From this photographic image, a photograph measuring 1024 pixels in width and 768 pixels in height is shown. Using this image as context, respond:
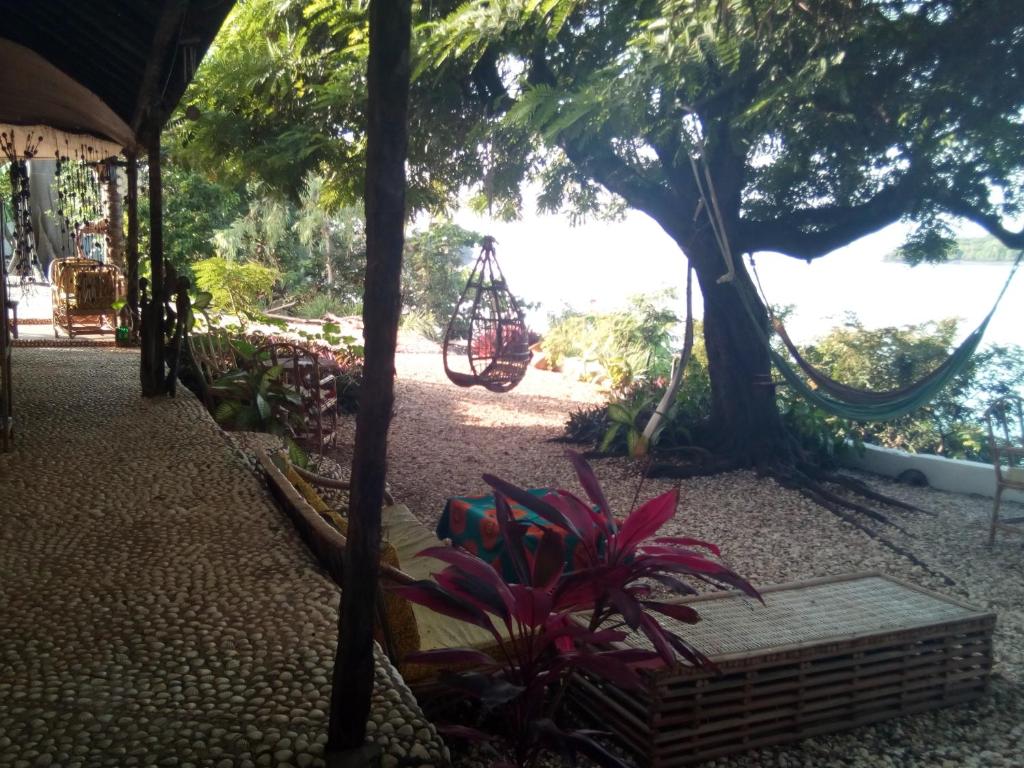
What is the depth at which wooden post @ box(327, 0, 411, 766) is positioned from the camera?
1.21 meters

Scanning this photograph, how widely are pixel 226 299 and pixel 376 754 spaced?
32.0 ft

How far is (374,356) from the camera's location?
1271mm

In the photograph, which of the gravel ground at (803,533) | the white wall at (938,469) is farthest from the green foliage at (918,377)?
the gravel ground at (803,533)

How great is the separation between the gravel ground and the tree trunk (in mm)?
328

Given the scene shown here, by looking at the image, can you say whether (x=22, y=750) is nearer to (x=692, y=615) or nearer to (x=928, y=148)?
(x=692, y=615)

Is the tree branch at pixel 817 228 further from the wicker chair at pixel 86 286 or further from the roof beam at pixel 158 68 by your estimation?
the wicker chair at pixel 86 286

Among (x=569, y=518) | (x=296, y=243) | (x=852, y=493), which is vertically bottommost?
(x=852, y=493)

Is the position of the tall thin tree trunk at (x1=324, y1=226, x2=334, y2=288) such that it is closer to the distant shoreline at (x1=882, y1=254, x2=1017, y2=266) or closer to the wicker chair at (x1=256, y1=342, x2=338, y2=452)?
the wicker chair at (x1=256, y1=342, x2=338, y2=452)

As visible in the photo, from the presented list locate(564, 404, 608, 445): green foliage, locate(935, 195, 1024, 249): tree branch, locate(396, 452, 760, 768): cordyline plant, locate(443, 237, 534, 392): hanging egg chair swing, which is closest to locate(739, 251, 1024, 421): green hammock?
locate(935, 195, 1024, 249): tree branch

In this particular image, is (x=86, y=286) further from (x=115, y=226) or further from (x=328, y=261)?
(x=328, y=261)

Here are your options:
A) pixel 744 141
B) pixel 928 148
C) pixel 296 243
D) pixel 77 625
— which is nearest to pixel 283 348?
pixel 744 141

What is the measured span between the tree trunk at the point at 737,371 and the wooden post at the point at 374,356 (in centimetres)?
487

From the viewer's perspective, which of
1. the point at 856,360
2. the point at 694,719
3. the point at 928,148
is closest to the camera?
the point at 694,719

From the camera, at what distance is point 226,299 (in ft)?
34.1
